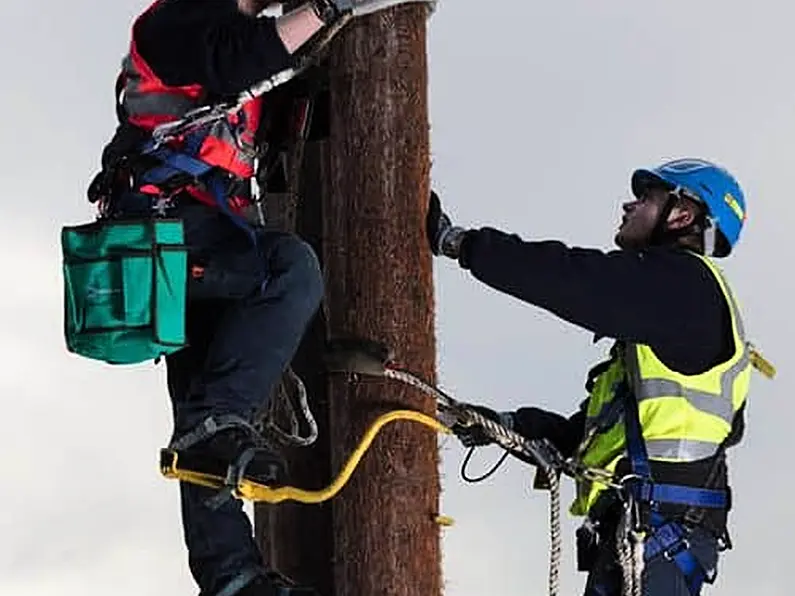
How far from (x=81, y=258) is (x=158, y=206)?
0.84 ft

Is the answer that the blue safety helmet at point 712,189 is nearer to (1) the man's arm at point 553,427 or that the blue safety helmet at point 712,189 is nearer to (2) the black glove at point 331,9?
(1) the man's arm at point 553,427

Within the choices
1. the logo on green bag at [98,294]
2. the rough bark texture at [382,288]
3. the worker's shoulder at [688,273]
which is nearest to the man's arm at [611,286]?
the worker's shoulder at [688,273]

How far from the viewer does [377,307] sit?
4566 mm

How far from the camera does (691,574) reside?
5137 mm

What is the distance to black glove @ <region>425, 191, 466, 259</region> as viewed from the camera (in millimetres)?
4656

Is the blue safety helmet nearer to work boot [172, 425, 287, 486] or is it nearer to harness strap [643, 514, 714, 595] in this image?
harness strap [643, 514, 714, 595]

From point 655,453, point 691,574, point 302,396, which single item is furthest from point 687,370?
point 302,396

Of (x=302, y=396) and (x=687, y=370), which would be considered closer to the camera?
(x=302, y=396)

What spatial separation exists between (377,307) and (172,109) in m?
0.74

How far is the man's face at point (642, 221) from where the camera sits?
210 inches

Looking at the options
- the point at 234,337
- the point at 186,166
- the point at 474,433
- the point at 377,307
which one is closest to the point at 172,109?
the point at 186,166

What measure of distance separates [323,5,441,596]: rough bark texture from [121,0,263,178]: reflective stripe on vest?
10.2 inches

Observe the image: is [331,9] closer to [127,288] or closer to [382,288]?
[382,288]

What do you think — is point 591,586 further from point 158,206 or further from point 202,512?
point 158,206
